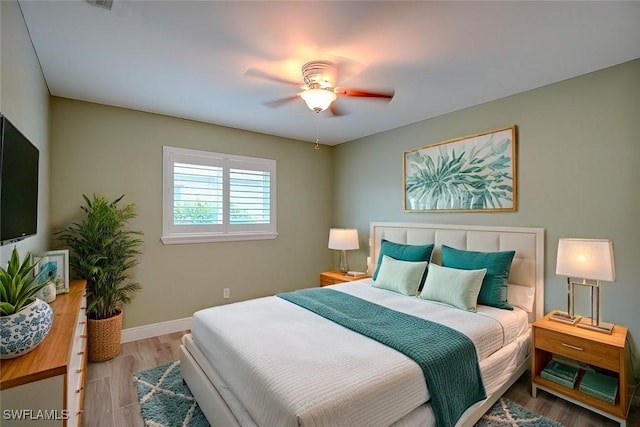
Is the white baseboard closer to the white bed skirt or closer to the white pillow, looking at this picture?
the white bed skirt

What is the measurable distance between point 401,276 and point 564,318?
4.33 feet

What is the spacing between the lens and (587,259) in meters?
2.23

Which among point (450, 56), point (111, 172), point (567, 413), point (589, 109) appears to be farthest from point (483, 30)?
point (111, 172)

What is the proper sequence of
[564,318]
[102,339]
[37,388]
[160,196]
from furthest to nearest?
1. [160,196]
2. [102,339]
3. [564,318]
4. [37,388]

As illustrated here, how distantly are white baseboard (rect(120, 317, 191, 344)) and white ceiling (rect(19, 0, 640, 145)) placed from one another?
2456mm

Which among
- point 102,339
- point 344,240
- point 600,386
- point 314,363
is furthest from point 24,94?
point 600,386

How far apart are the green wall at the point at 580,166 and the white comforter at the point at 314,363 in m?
0.79

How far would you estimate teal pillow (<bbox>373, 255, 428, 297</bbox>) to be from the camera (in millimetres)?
3080

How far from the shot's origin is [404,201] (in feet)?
13.0

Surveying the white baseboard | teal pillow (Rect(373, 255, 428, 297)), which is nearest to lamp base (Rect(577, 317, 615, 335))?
teal pillow (Rect(373, 255, 428, 297))

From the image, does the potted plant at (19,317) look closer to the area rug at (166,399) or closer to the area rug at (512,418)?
the area rug at (166,399)

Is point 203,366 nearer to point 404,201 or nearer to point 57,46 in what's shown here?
point 57,46

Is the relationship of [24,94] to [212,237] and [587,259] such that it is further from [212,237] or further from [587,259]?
[587,259]

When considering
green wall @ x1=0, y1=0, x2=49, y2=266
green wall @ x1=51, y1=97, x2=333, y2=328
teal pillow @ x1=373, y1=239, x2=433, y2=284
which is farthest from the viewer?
teal pillow @ x1=373, y1=239, x2=433, y2=284
